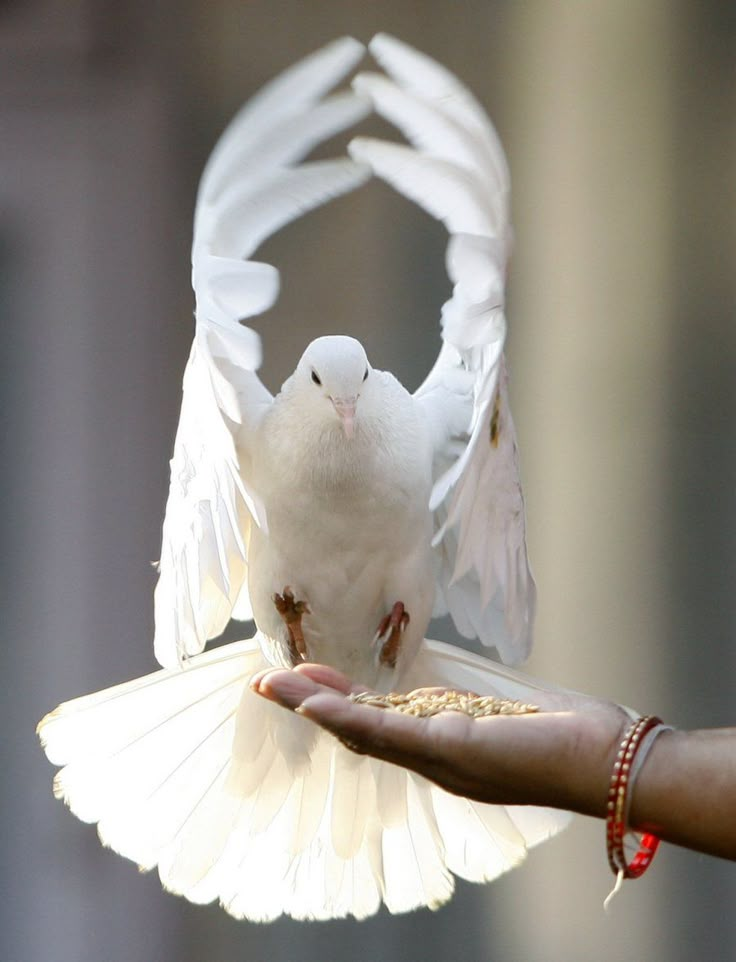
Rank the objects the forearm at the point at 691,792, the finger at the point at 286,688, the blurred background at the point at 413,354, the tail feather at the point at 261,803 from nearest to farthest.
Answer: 1. the forearm at the point at 691,792
2. the finger at the point at 286,688
3. the tail feather at the point at 261,803
4. the blurred background at the point at 413,354

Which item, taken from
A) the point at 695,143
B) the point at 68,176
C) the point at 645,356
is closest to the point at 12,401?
the point at 68,176

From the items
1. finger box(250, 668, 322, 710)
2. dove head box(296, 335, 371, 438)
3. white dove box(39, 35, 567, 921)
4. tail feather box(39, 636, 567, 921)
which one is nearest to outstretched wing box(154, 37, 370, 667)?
white dove box(39, 35, 567, 921)

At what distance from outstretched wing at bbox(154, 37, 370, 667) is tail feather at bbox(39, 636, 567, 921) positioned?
59 centimetres

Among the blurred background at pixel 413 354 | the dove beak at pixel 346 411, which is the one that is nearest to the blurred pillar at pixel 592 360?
the blurred background at pixel 413 354

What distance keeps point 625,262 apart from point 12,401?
1.67 metres

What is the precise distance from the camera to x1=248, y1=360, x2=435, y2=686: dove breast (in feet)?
7.21

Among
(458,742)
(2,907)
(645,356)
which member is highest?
(645,356)

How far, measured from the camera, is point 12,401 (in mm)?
3430

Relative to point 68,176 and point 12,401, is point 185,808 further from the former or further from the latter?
point 68,176

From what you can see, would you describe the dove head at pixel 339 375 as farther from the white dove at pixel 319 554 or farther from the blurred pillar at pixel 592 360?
the blurred pillar at pixel 592 360

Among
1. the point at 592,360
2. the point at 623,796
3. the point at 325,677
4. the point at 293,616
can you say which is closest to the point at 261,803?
the point at 293,616

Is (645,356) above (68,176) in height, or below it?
below

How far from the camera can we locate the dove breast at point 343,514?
86.5 inches

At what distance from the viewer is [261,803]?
2.64 metres
